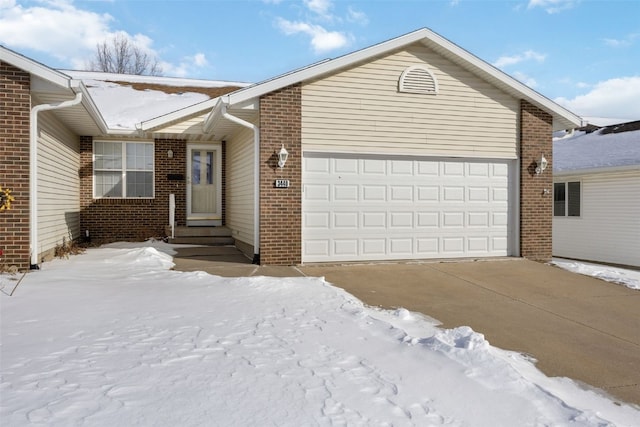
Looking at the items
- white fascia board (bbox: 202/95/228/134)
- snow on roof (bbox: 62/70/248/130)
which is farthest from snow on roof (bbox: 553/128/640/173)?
snow on roof (bbox: 62/70/248/130)

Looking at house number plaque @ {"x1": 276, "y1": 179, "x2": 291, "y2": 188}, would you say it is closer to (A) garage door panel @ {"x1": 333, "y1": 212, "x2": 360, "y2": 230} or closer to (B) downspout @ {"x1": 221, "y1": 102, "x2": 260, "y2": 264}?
(B) downspout @ {"x1": 221, "y1": 102, "x2": 260, "y2": 264}

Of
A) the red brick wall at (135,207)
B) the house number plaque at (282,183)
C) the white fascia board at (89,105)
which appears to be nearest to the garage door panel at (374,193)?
the house number plaque at (282,183)

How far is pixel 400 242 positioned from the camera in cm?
990

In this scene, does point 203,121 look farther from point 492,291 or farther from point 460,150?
point 492,291

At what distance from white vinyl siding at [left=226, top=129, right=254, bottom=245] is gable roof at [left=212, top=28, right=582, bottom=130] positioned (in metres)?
1.29

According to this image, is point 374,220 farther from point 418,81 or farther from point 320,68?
point 320,68

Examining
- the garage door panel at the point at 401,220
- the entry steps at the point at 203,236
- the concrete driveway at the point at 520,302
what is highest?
the garage door panel at the point at 401,220

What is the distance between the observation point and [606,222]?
13453mm

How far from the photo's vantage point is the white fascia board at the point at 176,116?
440 inches

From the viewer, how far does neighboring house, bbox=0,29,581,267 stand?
902cm

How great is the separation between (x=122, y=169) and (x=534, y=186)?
1010cm

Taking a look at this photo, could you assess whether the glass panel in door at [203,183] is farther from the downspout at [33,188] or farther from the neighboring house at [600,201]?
the neighboring house at [600,201]

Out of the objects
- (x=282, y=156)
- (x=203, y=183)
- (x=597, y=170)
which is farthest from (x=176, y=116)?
(x=597, y=170)

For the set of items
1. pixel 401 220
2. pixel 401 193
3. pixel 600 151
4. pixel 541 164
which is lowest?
pixel 401 220
